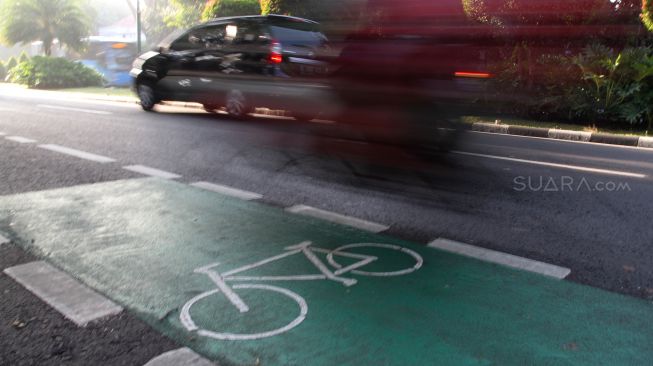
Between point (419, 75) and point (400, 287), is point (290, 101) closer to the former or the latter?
point (419, 75)

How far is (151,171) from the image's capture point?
623 cm

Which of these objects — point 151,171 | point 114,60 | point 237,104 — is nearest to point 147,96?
point 237,104

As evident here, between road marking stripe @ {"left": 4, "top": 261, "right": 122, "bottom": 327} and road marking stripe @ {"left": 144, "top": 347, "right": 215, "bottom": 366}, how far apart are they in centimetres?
53

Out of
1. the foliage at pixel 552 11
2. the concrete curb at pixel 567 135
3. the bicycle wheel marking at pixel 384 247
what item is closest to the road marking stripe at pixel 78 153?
the bicycle wheel marking at pixel 384 247

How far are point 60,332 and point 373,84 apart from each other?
439 centimetres

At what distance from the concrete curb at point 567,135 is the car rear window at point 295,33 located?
12.2 feet

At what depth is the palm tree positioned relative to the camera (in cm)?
3200

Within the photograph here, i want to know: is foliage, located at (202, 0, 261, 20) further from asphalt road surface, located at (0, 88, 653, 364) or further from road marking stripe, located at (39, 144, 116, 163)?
road marking stripe, located at (39, 144, 116, 163)

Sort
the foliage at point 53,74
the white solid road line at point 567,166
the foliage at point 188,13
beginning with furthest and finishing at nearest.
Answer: the foliage at point 188,13, the foliage at point 53,74, the white solid road line at point 567,166

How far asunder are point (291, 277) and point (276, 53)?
6.96m

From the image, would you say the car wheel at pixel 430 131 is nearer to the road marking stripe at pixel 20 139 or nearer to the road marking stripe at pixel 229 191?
the road marking stripe at pixel 229 191

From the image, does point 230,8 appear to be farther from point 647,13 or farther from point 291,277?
point 291,277

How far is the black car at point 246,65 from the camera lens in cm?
945

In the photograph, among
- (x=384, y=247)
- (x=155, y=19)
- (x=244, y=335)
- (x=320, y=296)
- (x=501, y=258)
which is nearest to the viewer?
(x=244, y=335)
